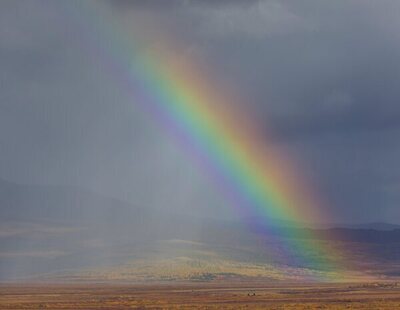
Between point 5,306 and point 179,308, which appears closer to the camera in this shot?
point 179,308

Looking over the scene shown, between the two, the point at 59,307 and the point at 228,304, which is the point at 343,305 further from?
the point at 59,307

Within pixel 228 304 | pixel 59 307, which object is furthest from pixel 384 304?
pixel 59 307

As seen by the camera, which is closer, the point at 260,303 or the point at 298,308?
the point at 298,308

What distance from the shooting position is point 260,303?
97.2m

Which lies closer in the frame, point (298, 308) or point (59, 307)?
point (298, 308)

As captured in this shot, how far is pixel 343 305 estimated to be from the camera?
91.9 m

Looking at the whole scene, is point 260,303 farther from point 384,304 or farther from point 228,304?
point 384,304

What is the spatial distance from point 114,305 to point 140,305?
11.8ft

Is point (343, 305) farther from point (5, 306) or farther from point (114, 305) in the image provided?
point (5, 306)

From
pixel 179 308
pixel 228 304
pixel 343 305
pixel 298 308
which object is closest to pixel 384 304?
pixel 343 305

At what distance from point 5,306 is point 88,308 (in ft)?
44.1

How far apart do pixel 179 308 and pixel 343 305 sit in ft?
70.7

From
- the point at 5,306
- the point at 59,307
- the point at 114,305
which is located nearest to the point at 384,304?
the point at 114,305

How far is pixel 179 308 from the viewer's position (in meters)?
88.4
